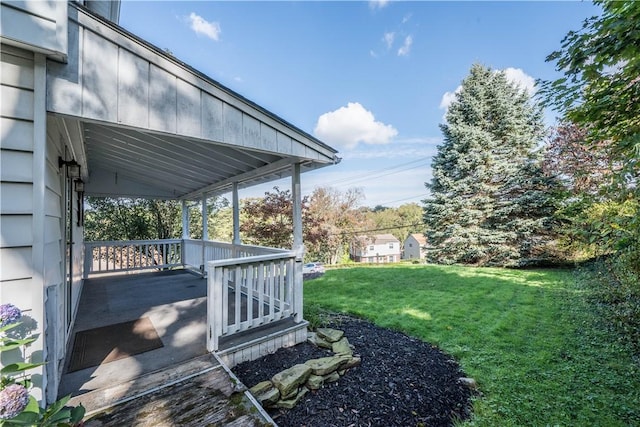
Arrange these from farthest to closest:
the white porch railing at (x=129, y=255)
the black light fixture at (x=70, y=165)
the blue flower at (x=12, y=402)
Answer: the white porch railing at (x=129, y=255) < the black light fixture at (x=70, y=165) < the blue flower at (x=12, y=402)

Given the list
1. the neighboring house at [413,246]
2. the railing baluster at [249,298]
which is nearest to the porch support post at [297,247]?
the railing baluster at [249,298]

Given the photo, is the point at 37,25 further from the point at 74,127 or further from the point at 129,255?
the point at 129,255

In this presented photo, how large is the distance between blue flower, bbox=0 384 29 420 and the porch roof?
168cm

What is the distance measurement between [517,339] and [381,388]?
2.55 m

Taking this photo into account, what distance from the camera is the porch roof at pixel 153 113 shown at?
1.94 m

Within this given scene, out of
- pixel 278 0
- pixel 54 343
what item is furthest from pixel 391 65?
pixel 54 343

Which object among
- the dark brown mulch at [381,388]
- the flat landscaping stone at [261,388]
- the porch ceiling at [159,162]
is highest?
the porch ceiling at [159,162]

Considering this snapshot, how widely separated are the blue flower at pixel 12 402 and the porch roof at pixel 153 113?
168cm

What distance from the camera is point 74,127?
2732mm

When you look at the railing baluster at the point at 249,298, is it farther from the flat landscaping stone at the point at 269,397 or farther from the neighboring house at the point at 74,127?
the flat landscaping stone at the point at 269,397

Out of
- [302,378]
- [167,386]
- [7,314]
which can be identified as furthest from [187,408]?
[7,314]

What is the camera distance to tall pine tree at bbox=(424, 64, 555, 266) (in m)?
10.9

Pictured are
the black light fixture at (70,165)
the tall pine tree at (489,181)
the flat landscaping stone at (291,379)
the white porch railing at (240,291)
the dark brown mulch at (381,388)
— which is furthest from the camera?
the tall pine tree at (489,181)

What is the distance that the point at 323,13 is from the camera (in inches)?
321
